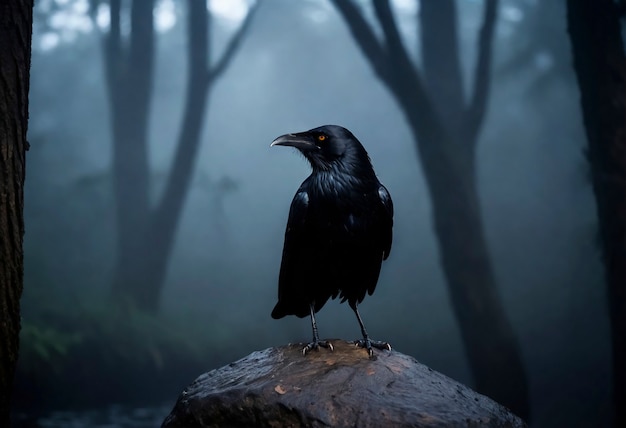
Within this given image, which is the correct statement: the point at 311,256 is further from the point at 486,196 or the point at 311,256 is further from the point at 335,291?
the point at 486,196

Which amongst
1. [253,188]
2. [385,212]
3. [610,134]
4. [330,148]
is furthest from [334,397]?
[253,188]

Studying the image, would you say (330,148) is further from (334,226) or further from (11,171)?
(11,171)

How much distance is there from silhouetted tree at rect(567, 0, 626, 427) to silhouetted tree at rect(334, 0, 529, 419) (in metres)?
1.34

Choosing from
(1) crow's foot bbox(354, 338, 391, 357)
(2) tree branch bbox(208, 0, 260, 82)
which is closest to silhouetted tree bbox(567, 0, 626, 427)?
(1) crow's foot bbox(354, 338, 391, 357)

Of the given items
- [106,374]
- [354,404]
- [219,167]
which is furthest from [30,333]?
[354,404]

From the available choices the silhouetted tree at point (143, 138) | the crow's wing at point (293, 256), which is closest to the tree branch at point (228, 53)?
the silhouetted tree at point (143, 138)

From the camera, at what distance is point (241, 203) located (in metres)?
11.3

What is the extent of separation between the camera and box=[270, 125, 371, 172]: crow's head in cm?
310

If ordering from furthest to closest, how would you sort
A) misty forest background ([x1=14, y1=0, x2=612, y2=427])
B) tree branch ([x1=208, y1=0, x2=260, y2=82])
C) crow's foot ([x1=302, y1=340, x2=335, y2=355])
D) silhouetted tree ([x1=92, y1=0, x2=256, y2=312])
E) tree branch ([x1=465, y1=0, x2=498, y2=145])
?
tree branch ([x1=208, y1=0, x2=260, y2=82]) < silhouetted tree ([x1=92, y1=0, x2=256, y2=312]) < misty forest background ([x1=14, y1=0, x2=612, y2=427]) < tree branch ([x1=465, y1=0, x2=498, y2=145]) < crow's foot ([x1=302, y1=340, x2=335, y2=355])

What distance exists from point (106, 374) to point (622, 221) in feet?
23.0

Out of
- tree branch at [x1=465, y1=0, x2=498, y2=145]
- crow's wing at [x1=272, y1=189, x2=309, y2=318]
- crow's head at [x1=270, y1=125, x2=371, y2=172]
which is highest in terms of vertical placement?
tree branch at [x1=465, y1=0, x2=498, y2=145]

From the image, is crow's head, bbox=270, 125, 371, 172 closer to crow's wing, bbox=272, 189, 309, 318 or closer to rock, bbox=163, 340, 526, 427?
crow's wing, bbox=272, 189, 309, 318

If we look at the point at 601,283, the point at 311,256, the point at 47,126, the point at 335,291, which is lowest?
the point at 601,283

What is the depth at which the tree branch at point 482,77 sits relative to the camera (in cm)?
771
